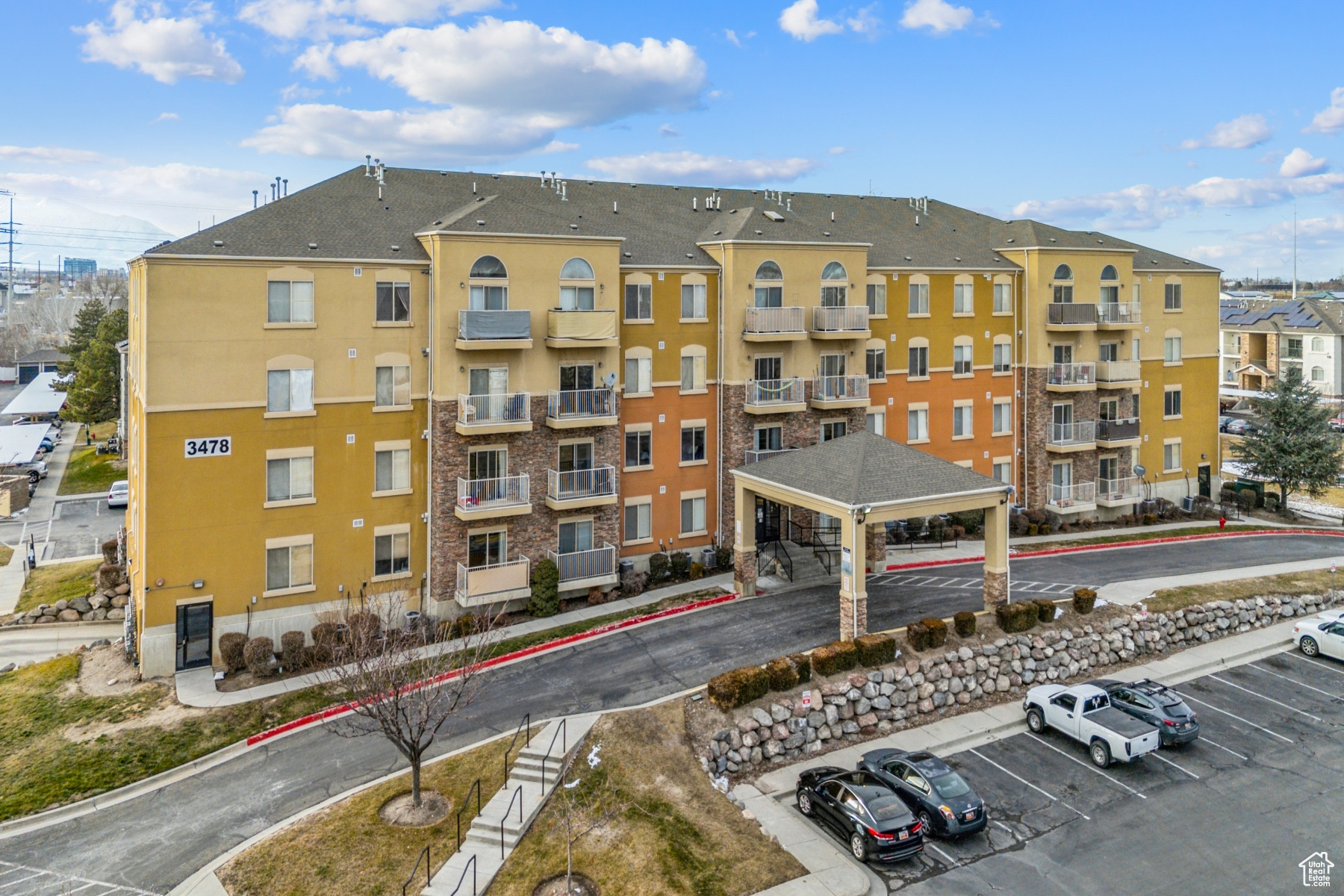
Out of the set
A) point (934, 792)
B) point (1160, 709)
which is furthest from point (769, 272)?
point (934, 792)

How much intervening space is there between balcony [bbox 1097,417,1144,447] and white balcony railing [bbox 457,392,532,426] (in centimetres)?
3049

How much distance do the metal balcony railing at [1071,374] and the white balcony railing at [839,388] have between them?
12.3 metres

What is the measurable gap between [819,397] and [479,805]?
24143 mm

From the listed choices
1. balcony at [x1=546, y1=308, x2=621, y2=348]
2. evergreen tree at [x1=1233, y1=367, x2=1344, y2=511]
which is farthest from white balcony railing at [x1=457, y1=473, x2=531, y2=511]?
evergreen tree at [x1=1233, y1=367, x2=1344, y2=511]

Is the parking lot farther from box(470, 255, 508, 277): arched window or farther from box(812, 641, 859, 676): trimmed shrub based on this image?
box(470, 255, 508, 277): arched window

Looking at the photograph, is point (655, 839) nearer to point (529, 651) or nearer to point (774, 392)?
point (529, 651)

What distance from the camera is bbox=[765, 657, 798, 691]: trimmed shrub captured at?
81.7ft

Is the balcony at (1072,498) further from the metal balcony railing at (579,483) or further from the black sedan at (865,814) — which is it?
the black sedan at (865,814)

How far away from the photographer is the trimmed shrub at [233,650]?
27.9 metres

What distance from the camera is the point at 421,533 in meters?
31.7

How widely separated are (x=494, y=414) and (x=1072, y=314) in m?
30.1

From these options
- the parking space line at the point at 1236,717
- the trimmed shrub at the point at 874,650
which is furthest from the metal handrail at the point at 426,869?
the parking space line at the point at 1236,717

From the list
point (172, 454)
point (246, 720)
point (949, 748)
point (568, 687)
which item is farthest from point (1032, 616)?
point (172, 454)

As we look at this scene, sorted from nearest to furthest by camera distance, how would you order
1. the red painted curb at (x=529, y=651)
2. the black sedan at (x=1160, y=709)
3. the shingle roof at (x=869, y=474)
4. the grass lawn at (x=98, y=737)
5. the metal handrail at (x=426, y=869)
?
the metal handrail at (x=426, y=869) → the grass lawn at (x=98, y=737) → the red painted curb at (x=529, y=651) → the black sedan at (x=1160, y=709) → the shingle roof at (x=869, y=474)
